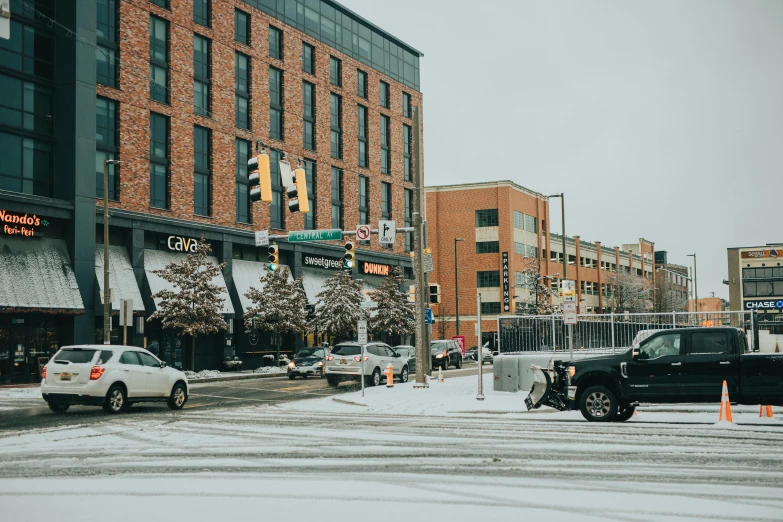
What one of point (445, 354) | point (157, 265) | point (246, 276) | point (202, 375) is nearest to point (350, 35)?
point (246, 276)

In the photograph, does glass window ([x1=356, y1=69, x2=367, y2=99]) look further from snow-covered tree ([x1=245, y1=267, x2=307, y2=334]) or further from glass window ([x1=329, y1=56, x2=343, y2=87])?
snow-covered tree ([x1=245, y1=267, x2=307, y2=334])

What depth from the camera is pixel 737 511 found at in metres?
8.22

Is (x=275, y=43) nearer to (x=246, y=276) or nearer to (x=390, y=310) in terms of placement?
(x=246, y=276)

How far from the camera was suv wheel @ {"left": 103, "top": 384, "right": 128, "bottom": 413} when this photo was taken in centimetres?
2011

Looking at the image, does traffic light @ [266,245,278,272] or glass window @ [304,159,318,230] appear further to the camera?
glass window @ [304,159,318,230]

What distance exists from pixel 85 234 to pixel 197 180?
10.1m

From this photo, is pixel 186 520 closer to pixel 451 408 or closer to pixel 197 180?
pixel 451 408

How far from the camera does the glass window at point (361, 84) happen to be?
6425 centimetres

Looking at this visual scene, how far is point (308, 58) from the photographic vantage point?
2319 inches

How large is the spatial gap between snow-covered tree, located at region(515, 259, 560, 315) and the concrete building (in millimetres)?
24128

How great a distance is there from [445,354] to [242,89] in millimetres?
20199

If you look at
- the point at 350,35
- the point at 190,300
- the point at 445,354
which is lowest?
the point at 445,354

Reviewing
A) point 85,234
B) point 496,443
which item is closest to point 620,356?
point 496,443

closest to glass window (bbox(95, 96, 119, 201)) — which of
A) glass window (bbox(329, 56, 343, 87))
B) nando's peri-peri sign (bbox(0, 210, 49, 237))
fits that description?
nando's peri-peri sign (bbox(0, 210, 49, 237))
